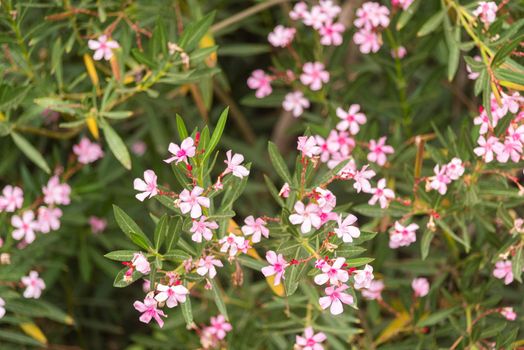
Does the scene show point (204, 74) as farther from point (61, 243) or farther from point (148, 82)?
point (61, 243)

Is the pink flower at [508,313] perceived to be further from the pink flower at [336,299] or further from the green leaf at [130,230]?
the green leaf at [130,230]

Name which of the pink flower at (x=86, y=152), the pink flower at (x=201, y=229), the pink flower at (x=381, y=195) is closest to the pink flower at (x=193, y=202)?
the pink flower at (x=201, y=229)

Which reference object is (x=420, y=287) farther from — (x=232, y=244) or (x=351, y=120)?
(x=232, y=244)

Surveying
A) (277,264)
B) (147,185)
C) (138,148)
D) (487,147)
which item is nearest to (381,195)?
(487,147)

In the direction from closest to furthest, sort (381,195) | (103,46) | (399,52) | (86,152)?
(381,195), (103,46), (399,52), (86,152)

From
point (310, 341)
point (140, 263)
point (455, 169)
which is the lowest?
point (310, 341)

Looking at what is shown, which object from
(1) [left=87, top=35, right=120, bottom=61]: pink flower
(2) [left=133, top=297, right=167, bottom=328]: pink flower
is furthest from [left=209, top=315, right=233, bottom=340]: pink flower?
(1) [left=87, top=35, right=120, bottom=61]: pink flower

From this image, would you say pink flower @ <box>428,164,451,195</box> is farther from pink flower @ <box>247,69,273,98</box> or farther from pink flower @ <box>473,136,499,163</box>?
pink flower @ <box>247,69,273,98</box>
